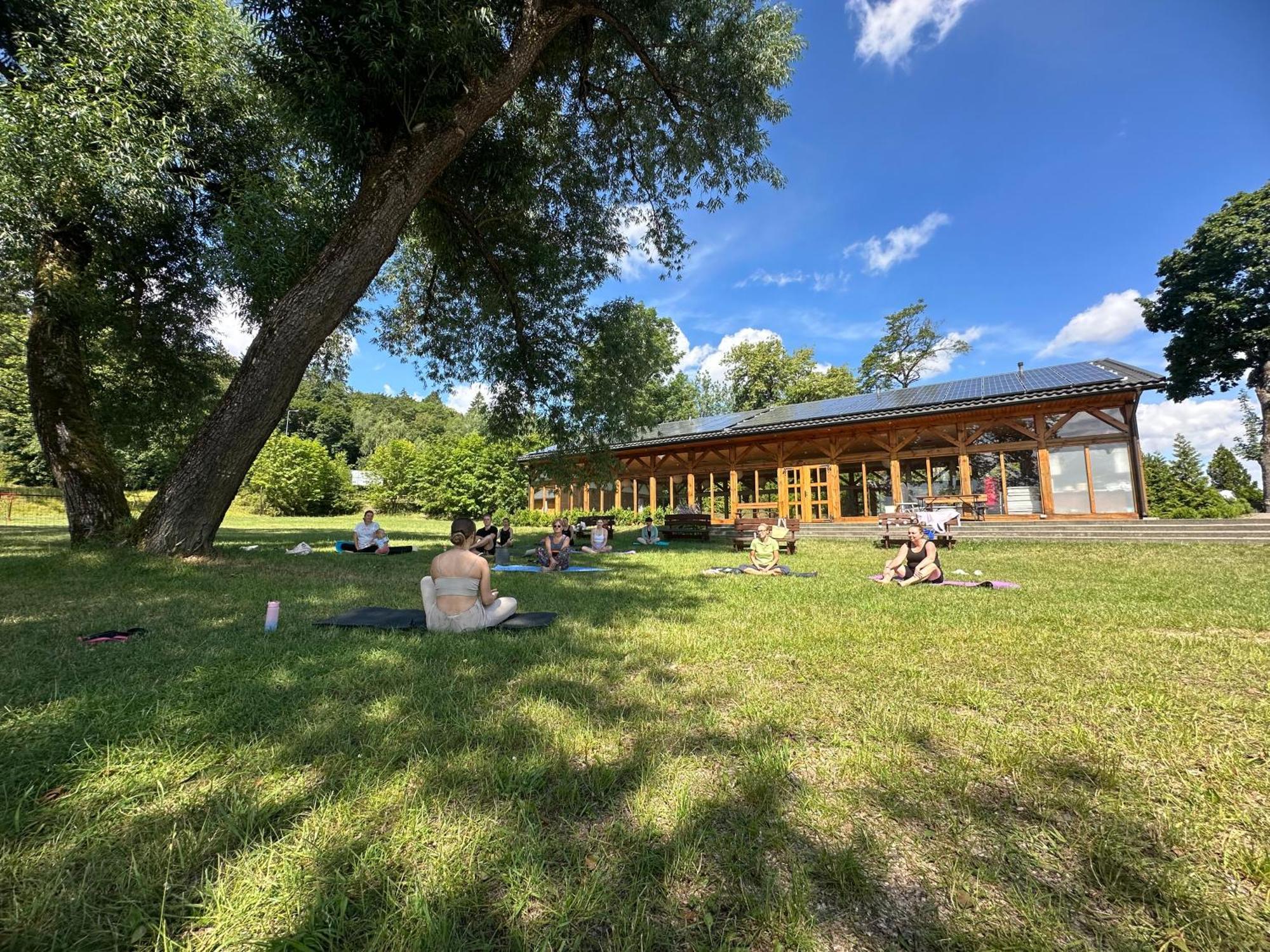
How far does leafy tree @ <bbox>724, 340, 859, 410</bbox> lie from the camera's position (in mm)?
33594

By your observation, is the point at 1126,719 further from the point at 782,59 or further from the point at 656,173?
the point at 656,173

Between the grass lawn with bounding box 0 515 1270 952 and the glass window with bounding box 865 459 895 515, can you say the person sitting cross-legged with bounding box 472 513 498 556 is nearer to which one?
the grass lawn with bounding box 0 515 1270 952

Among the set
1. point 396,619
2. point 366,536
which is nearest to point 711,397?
point 366,536

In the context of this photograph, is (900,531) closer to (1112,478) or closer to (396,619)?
(1112,478)

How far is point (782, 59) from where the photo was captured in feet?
28.1

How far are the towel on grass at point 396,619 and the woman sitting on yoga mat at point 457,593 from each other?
0.65ft

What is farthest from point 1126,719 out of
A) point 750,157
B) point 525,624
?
point 750,157

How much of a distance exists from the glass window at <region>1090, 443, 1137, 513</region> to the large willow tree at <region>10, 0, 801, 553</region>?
12592mm

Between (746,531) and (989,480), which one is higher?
(989,480)

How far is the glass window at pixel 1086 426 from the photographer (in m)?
14.0

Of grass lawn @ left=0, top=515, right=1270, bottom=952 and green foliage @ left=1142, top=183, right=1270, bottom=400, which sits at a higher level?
green foliage @ left=1142, top=183, right=1270, bottom=400

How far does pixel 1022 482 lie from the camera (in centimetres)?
1527

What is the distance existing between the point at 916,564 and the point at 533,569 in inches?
258

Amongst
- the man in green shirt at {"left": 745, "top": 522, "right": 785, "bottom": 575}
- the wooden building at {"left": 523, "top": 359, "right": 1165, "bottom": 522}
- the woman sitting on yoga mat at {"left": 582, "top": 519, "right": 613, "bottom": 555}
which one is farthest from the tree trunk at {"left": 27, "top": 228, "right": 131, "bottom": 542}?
A: the man in green shirt at {"left": 745, "top": 522, "right": 785, "bottom": 575}
